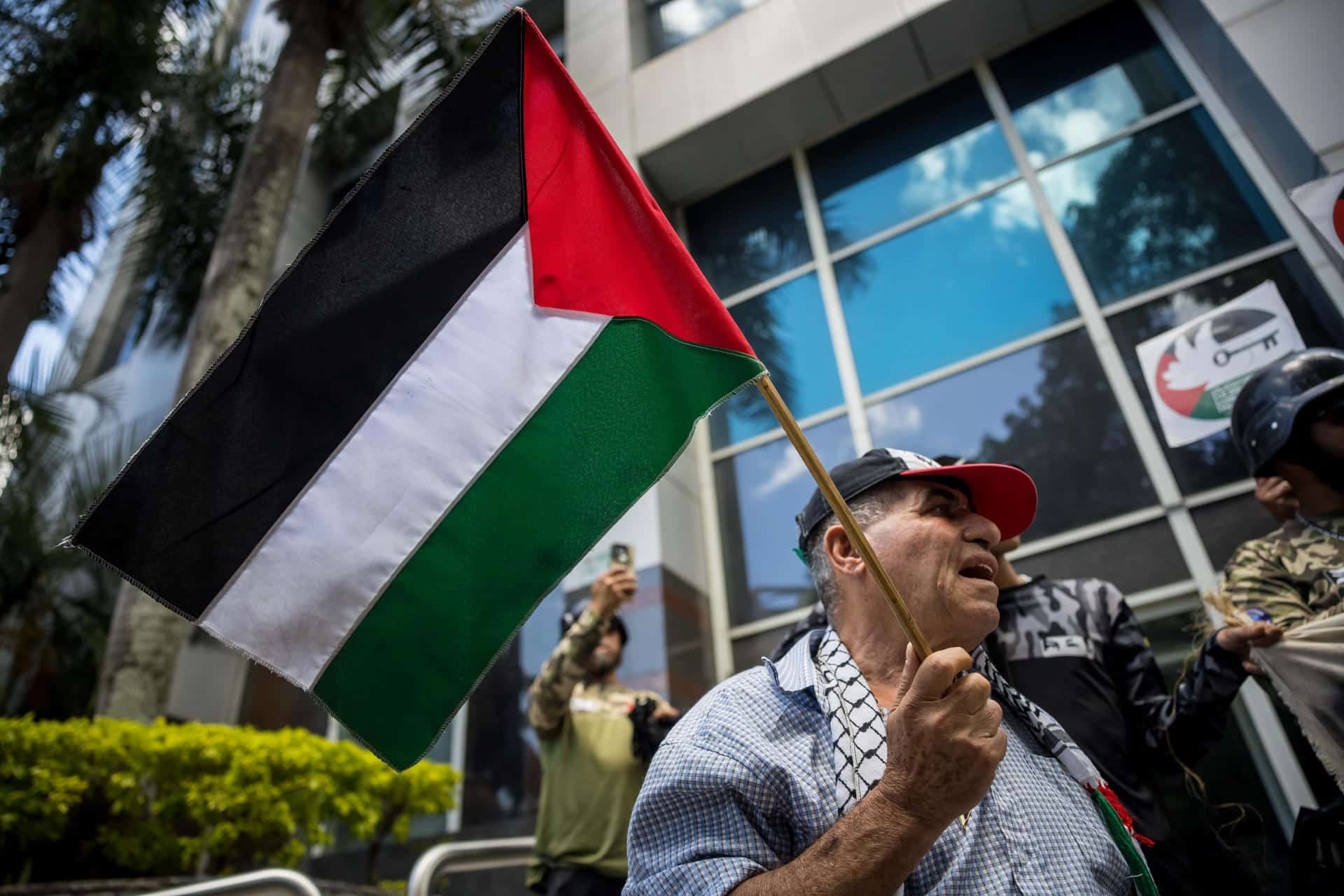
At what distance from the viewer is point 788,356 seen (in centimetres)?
739

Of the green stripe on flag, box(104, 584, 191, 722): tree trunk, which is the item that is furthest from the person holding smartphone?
box(104, 584, 191, 722): tree trunk

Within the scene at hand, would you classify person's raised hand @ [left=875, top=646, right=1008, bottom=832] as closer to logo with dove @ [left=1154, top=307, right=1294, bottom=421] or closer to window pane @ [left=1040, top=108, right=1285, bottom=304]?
logo with dove @ [left=1154, top=307, right=1294, bottom=421]

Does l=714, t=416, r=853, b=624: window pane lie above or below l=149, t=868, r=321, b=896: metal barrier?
below

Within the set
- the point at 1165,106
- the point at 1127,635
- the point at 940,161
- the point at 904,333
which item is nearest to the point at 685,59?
the point at 940,161

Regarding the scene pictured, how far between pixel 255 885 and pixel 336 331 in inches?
81.8

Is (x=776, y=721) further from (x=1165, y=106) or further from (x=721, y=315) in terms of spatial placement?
(x=1165, y=106)

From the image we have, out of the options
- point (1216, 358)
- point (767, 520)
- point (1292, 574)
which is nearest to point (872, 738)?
point (1292, 574)

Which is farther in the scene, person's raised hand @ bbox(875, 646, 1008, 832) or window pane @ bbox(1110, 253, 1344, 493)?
window pane @ bbox(1110, 253, 1344, 493)

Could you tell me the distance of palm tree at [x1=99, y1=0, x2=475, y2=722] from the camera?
225 inches

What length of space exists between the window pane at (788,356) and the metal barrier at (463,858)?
A: 385 centimetres

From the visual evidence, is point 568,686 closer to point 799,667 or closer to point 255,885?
point 255,885

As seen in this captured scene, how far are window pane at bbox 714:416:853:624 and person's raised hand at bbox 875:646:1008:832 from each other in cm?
498

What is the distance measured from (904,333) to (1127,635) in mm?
4326

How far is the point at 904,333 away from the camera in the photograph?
22.5ft
